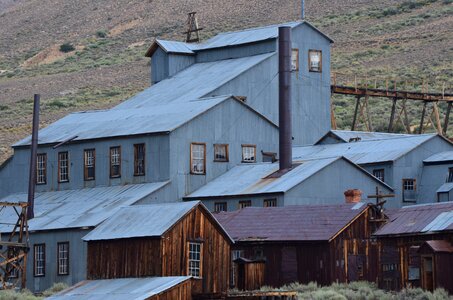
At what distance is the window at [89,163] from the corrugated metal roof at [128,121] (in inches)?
29.0

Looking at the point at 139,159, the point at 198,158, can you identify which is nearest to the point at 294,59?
the point at 198,158

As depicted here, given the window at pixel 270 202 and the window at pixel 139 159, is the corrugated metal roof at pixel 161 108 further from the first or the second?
the window at pixel 270 202

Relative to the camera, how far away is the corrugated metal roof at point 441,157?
217 feet

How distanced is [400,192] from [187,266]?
799 inches

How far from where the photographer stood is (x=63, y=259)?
61812mm

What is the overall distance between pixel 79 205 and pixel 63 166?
557 cm

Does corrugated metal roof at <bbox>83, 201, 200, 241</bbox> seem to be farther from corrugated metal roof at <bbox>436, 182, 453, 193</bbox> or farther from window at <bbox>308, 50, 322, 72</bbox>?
window at <bbox>308, 50, 322, 72</bbox>

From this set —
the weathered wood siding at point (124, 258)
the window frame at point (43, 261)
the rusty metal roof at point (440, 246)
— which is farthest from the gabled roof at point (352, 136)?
the weathered wood siding at point (124, 258)

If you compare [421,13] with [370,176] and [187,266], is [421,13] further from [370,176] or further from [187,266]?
[187,266]

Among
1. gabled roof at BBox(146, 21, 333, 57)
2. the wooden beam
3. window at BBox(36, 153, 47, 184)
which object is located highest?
gabled roof at BBox(146, 21, 333, 57)

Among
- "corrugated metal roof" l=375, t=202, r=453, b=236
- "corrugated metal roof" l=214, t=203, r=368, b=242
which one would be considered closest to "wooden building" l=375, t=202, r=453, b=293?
"corrugated metal roof" l=375, t=202, r=453, b=236

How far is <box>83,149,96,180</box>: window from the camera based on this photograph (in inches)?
2687

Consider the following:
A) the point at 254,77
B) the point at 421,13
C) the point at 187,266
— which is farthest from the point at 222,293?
the point at 421,13

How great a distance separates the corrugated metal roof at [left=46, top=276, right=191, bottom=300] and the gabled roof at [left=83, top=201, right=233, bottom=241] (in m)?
1.63
